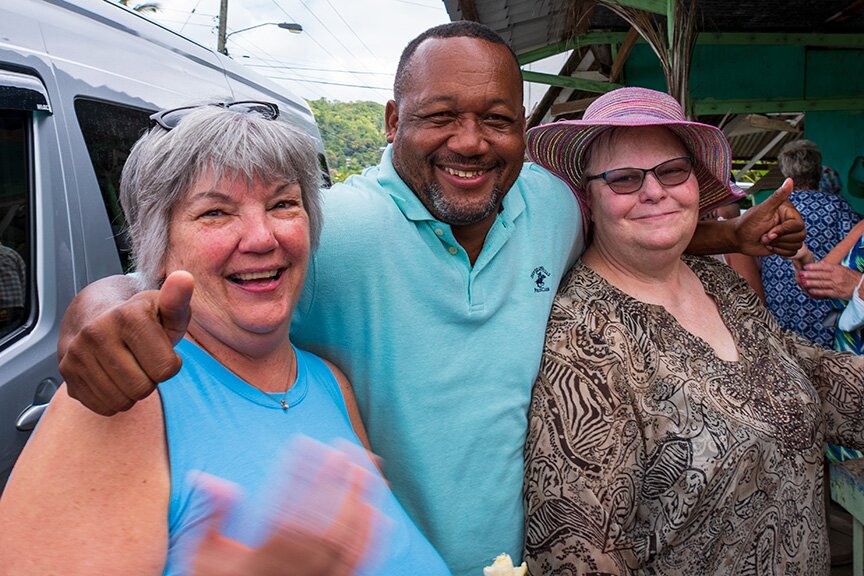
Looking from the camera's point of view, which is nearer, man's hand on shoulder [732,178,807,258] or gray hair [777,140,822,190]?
man's hand on shoulder [732,178,807,258]

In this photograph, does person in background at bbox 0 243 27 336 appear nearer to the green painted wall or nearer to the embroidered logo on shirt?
the embroidered logo on shirt

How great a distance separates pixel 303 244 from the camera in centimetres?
152

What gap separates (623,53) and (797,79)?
219 centimetres

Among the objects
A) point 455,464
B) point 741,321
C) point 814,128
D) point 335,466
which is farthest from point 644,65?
point 335,466

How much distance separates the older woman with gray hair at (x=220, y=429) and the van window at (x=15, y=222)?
1080 mm

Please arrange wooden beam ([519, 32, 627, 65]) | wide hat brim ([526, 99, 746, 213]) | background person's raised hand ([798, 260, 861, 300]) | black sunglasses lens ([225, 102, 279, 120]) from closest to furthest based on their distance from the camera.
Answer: black sunglasses lens ([225, 102, 279, 120])
wide hat brim ([526, 99, 746, 213])
background person's raised hand ([798, 260, 861, 300])
wooden beam ([519, 32, 627, 65])

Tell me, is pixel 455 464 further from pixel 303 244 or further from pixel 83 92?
pixel 83 92

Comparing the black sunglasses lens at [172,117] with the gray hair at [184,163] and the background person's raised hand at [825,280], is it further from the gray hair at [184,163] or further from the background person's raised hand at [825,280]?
the background person's raised hand at [825,280]

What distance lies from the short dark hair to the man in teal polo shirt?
0.05 meters

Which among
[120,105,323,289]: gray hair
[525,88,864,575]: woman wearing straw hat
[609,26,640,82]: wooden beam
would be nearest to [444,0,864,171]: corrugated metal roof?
[609,26,640,82]: wooden beam

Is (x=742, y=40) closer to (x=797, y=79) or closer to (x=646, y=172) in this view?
(x=797, y=79)

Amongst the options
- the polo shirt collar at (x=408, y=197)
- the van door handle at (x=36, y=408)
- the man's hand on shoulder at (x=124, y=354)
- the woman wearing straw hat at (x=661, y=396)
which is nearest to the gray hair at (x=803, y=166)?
the woman wearing straw hat at (x=661, y=396)

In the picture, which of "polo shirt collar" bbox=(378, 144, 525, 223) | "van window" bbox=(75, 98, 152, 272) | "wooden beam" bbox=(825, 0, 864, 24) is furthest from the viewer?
"wooden beam" bbox=(825, 0, 864, 24)

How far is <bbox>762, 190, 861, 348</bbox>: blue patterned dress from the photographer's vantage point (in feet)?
14.3
